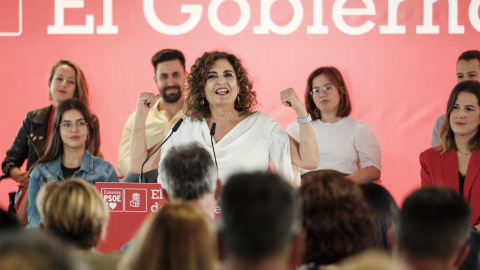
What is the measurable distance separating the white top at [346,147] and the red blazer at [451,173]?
58 centimetres

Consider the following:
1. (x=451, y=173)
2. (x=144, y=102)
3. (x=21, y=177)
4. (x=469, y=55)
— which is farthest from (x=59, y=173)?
(x=469, y=55)

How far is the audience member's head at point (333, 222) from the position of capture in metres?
1.84

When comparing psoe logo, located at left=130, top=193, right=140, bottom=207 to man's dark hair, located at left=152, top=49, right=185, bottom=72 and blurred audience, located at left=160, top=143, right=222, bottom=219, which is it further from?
man's dark hair, located at left=152, top=49, right=185, bottom=72

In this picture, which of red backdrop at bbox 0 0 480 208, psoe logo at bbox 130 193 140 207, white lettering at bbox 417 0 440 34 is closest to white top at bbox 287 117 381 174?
red backdrop at bbox 0 0 480 208

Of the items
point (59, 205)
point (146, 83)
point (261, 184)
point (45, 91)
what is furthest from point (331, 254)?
point (45, 91)

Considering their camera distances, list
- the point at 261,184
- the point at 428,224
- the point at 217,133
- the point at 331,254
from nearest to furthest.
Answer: the point at 261,184 → the point at 428,224 → the point at 331,254 → the point at 217,133

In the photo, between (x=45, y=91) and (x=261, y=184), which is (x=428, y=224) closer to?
(x=261, y=184)

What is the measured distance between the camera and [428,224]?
171cm

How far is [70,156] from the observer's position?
426 cm

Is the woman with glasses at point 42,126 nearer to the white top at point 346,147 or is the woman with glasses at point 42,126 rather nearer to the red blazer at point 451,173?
the white top at point 346,147

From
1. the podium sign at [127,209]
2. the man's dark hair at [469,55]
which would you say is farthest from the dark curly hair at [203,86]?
the man's dark hair at [469,55]

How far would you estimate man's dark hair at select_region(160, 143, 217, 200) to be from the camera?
7.82 ft

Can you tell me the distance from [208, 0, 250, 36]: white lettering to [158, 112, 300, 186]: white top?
2.01 metres

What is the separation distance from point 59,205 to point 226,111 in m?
1.74
